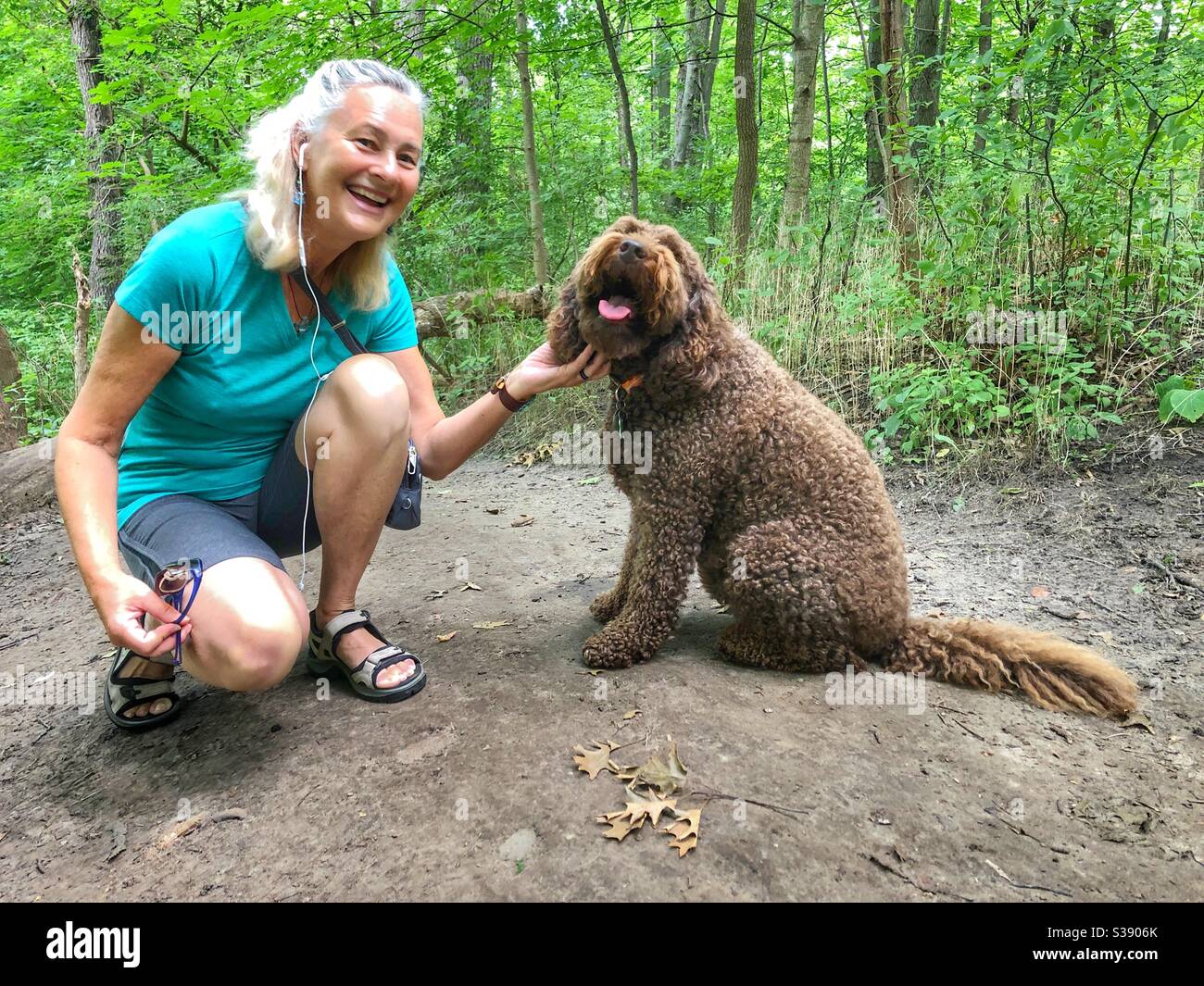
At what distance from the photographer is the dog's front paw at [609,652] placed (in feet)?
8.36

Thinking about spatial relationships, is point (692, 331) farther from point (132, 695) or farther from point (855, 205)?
point (855, 205)

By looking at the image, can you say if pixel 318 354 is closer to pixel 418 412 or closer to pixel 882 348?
pixel 418 412

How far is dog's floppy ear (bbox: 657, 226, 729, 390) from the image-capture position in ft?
8.04

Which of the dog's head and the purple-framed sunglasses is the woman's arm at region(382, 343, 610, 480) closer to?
the dog's head

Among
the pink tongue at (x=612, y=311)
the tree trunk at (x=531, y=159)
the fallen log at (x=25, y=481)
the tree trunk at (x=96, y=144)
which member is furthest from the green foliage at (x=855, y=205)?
the pink tongue at (x=612, y=311)

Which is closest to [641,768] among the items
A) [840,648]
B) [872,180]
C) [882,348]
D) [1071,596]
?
[840,648]

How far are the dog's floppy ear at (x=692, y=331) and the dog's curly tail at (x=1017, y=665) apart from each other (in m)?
1.15

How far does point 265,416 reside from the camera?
2.36 m

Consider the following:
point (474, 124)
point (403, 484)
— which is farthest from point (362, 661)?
point (474, 124)

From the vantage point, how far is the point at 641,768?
1876mm

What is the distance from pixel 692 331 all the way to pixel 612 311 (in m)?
0.28

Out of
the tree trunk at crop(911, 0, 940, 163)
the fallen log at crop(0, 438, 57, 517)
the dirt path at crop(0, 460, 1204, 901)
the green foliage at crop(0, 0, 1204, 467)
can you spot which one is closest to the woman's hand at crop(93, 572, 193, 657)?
the dirt path at crop(0, 460, 1204, 901)

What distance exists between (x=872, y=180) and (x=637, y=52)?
13.2 feet

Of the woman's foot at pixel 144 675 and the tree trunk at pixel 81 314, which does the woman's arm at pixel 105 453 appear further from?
the tree trunk at pixel 81 314
